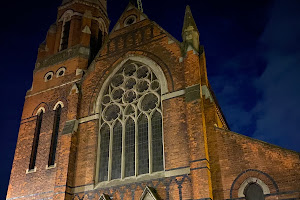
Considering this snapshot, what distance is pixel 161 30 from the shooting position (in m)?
17.9

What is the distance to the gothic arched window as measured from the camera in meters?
15.1

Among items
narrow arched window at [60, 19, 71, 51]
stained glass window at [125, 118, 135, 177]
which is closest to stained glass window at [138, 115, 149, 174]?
stained glass window at [125, 118, 135, 177]

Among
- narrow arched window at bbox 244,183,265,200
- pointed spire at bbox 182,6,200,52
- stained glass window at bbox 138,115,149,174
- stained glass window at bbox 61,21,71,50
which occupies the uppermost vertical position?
stained glass window at bbox 61,21,71,50

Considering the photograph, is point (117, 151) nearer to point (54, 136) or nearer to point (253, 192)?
point (54, 136)

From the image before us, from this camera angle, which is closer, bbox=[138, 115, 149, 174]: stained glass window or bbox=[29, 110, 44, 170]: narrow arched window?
bbox=[138, 115, 149, 174]: stained glass window

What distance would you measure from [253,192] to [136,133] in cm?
582

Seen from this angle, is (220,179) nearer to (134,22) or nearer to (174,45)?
(174,45)

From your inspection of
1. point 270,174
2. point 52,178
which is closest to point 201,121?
point 270,174

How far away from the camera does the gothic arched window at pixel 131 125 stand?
15141mm

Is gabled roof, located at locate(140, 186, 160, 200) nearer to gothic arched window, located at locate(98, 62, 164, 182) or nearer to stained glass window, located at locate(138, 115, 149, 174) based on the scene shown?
gothic arched window, located at locate(98, 62, 164, 182)

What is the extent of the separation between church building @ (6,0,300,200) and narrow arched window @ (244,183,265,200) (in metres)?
0.04

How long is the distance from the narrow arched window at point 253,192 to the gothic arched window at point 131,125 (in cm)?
362

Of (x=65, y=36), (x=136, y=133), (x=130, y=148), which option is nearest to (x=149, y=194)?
(x=130, y=148)

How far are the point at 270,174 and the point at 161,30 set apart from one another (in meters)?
9.21
